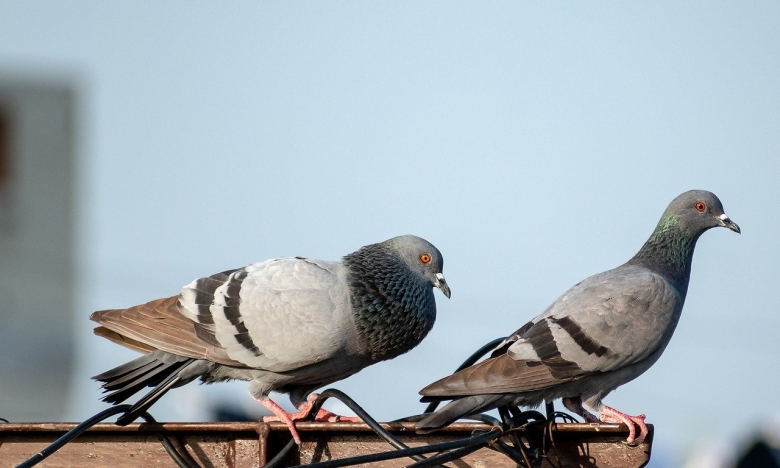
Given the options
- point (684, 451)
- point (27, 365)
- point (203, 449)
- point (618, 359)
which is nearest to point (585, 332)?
point (618, 359)

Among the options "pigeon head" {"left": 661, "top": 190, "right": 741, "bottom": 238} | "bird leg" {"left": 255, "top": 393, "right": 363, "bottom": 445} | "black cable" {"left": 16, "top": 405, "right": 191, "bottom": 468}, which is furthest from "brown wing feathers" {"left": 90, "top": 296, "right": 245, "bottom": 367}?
"pigeon head" {"left": 661, "top": 190, "right": 741, "bottom": 238}

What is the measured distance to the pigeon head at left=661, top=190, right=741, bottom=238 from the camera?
24.4 feet

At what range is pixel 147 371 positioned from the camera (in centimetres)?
645

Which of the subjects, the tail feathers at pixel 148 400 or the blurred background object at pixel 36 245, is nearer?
the tail feathers at pixel 148 400

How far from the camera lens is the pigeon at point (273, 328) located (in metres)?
6.31

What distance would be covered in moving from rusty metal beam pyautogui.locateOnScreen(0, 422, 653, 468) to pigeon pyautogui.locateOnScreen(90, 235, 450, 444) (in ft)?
4.21

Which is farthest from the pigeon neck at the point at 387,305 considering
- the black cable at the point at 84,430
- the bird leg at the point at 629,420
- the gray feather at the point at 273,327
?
the black cable at the point at 84,430

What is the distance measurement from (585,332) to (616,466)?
144 cm

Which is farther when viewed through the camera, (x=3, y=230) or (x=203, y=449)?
(x=3, y=230)

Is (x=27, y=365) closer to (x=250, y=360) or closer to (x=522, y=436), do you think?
(x=250, y=360)

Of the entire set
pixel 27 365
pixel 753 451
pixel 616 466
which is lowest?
pixel 27 365

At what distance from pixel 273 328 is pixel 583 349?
1837 millimetres

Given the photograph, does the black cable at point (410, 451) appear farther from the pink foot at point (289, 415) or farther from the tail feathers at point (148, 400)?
the tail feathers at point (148, 400)

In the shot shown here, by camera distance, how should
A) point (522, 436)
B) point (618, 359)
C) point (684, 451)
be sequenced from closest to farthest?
point (522, 436), point (618, 359), point (684, 451)
